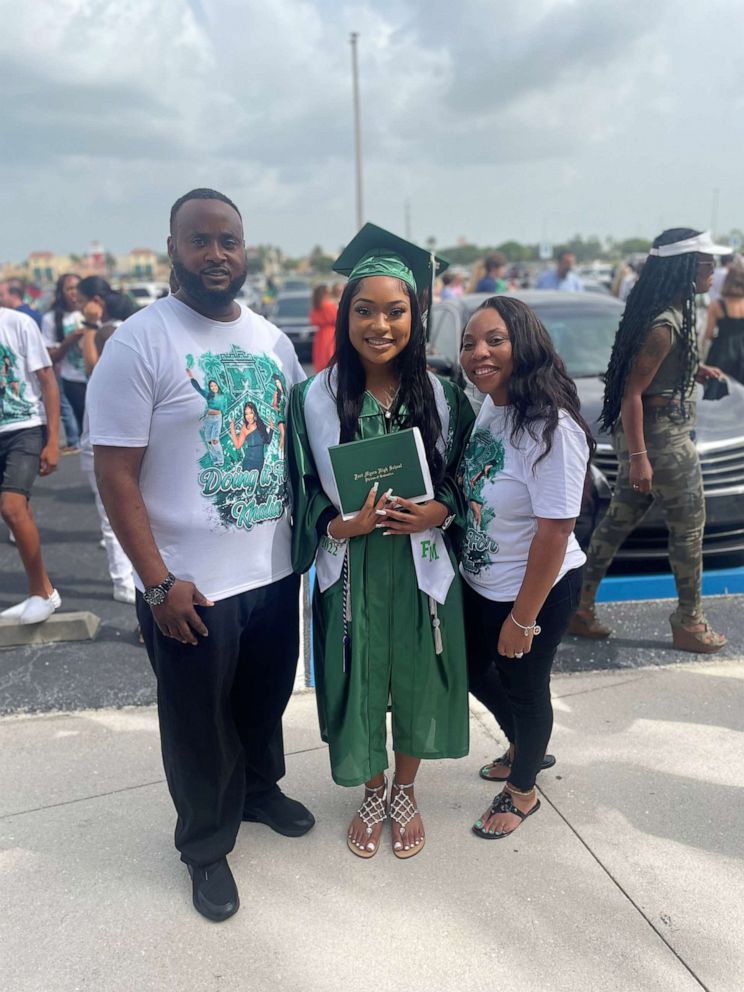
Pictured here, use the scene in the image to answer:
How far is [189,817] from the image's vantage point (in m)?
2.19

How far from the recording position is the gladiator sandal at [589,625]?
368 cm

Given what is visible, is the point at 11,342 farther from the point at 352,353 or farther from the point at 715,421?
the point at 715,421

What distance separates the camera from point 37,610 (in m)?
3.80

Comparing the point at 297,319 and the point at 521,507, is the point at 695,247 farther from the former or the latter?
the point at 297,319

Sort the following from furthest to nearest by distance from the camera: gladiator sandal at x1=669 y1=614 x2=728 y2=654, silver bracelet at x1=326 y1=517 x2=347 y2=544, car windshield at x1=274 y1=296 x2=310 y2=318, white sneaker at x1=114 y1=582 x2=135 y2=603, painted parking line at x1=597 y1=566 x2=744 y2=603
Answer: car windshield at x1=274 y1=296 x2=310 y2=318 < white sneaker at x1=114 y1=582 x2=135 y2=603 < painted parking line at x1=597 y1=566 x2=744 y2=603 < gladiator sandal at x1=669 y1=614 x2=728 y2=654 < silver bracelet at x1=326 y1=517 x2=347 y2=544

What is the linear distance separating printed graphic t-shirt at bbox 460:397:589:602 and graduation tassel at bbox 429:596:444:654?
0.53ft

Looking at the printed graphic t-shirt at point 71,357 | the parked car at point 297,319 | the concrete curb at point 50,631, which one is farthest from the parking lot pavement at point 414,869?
the parked car at point 297,319

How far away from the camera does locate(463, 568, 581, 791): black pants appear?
2.27 meters

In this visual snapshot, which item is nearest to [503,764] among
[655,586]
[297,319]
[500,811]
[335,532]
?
[500,811]

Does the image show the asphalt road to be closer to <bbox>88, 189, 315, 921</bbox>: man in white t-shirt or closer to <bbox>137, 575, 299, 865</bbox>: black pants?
<bbox>137, 575, 299, 865</bbox>: black pants

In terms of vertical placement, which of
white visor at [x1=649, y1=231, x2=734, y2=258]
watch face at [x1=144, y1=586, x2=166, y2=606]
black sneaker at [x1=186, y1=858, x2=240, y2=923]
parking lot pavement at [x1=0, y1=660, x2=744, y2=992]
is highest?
white visor at [x1=649, y1=231, x2=734, y2=258]

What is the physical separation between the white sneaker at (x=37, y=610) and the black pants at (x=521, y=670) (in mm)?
2330

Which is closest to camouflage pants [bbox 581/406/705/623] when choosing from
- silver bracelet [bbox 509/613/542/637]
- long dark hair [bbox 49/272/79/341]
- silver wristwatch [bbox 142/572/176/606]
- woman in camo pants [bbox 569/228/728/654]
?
woman in camo pants [bbox 569/228/728/654]

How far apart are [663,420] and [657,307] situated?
0.50 metres
